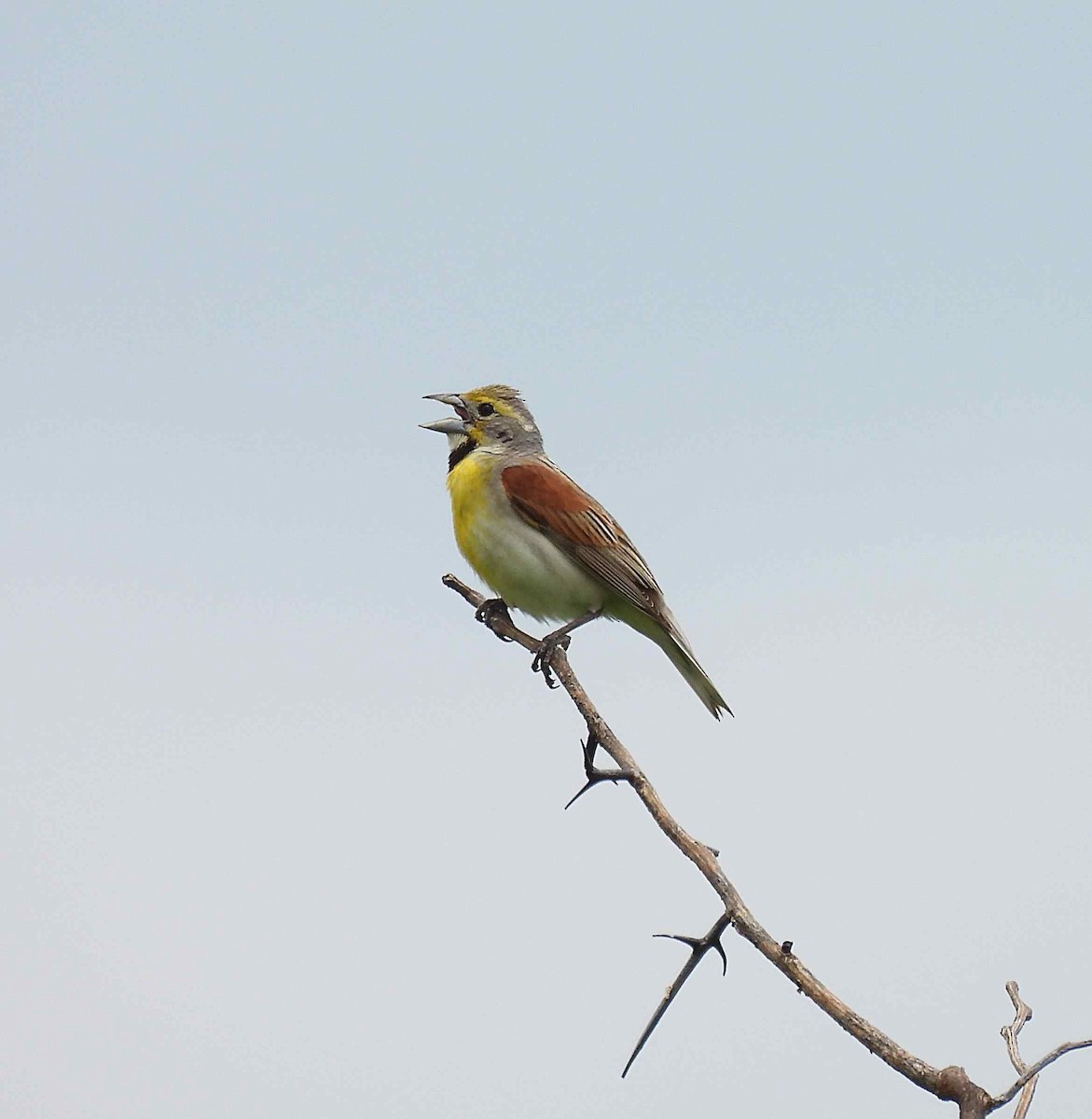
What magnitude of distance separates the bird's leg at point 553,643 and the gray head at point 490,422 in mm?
1429

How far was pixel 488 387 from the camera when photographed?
10930mm

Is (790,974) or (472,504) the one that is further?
(472,504)

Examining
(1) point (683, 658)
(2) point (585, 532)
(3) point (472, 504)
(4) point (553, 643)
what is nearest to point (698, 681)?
(1) point (683, 658)

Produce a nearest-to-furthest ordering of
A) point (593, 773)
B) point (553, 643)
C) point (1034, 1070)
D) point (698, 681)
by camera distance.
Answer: point (1034, 1070), point (593, 773), point (553, 643), point (698, 681)

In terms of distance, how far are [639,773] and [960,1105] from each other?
150cm

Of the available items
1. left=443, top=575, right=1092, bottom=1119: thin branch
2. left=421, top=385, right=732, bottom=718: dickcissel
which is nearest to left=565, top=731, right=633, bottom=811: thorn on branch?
left=443, top=575, right=1092, bottom=1119: thin branch

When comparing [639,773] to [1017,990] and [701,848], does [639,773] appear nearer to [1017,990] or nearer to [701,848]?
[701,848]

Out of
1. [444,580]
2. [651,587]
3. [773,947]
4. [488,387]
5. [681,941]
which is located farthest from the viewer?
[488,387]

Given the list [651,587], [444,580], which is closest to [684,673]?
[651,587]

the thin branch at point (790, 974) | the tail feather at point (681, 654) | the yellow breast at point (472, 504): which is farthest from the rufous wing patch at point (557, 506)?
the thin branch at point (790, 974)

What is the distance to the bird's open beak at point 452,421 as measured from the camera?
35.3 feet

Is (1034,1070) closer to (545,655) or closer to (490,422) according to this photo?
(545,655)

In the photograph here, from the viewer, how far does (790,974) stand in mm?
4105

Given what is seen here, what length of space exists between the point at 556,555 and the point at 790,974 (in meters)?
5.96
